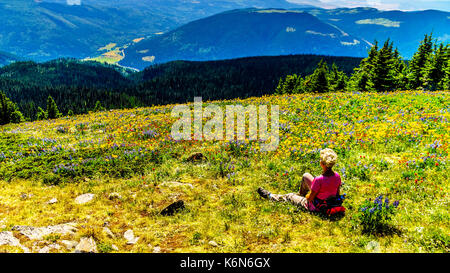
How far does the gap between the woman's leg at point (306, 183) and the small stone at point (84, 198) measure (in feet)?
23.9

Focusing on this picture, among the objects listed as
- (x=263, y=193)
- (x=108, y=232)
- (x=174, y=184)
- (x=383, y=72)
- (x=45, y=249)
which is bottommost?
(x=174, y=184)

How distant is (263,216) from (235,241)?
141 centimetres

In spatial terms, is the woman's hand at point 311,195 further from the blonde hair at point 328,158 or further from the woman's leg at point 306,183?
the blonde hair at point 328,158

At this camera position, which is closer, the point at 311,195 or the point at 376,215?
the point at 376,215

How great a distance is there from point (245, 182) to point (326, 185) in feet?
11.6

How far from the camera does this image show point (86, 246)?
5.57m

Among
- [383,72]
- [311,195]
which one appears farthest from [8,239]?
[383,72]

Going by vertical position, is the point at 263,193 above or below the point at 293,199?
below

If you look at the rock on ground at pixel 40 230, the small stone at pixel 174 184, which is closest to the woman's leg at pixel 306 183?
the small stone at pixel 174 184

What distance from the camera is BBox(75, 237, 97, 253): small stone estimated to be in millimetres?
5395

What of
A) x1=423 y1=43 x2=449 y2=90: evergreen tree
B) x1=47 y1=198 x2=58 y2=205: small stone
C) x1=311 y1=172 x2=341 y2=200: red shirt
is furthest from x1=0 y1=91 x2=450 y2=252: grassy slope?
x1=423 y1=43 x2=449 y2=90: evergreen tree

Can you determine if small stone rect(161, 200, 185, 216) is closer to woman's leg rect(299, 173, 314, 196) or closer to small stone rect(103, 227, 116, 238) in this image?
small stone rect(103, 227, 116, 238)

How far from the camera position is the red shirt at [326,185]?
642cm

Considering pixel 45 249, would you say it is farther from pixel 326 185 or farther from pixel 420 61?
pixel 420 61
